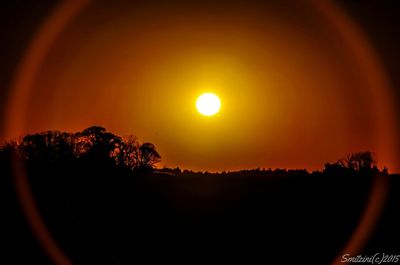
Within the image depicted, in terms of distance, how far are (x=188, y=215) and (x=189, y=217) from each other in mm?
888

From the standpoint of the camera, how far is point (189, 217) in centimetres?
6944

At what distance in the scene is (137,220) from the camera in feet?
217

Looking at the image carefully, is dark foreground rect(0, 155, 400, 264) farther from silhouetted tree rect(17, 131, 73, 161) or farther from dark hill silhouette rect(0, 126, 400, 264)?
silhouetted tree rect(17, 131, 73, 161)

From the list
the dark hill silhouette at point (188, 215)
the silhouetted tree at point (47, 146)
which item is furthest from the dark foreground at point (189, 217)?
the silhouetted tree at point (47, 146)

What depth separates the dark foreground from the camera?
56875mm

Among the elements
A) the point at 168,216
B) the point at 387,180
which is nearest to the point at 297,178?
the point at 387,180

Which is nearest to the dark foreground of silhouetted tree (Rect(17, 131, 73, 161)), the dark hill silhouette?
the dark hill silhouette

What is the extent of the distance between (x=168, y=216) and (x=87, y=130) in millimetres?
51045

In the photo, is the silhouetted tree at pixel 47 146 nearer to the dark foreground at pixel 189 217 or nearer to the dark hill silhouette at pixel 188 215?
the dark hill silhouette at pixel 188 215

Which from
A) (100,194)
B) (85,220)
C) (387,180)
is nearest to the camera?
(85,220)

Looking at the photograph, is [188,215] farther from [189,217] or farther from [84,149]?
[84,149]

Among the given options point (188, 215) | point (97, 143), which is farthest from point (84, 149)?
point (188, 215)

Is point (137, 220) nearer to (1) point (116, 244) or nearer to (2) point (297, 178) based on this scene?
(1) point (116, 244)

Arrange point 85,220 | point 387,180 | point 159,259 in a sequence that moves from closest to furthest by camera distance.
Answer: point 159,259, point 85,220, point 387,180
